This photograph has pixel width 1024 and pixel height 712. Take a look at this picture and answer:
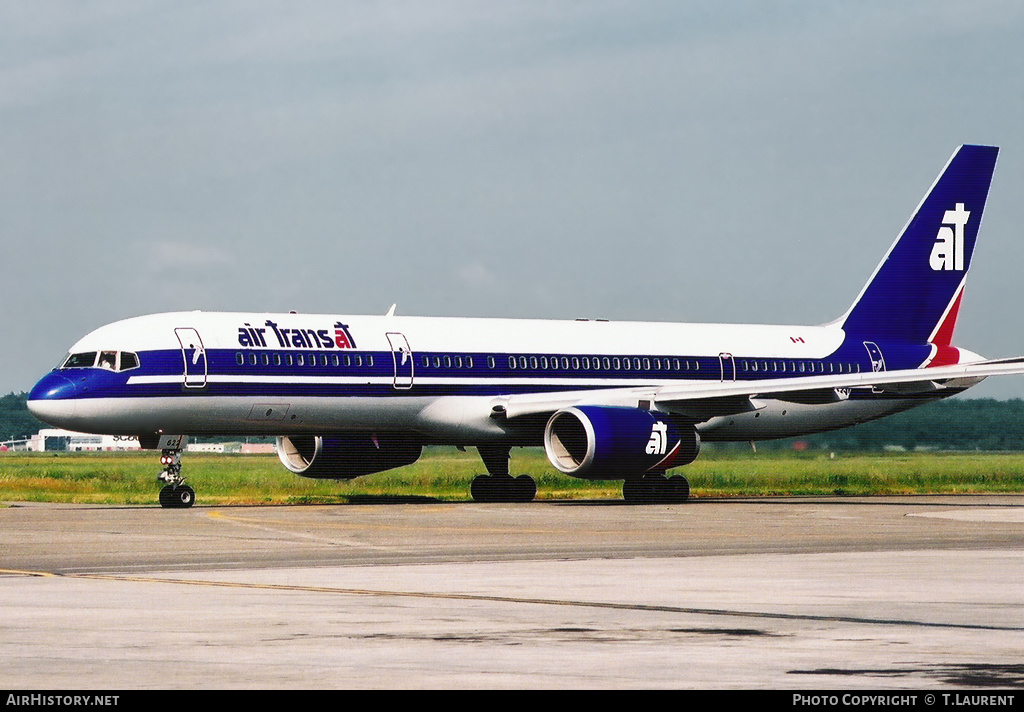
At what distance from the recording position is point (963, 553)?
77.0 feet

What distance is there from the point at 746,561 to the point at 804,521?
33.1 feet

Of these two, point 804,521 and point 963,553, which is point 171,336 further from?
point 963,553

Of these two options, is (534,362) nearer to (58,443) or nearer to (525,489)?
(525,489)

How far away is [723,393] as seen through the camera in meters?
41.2

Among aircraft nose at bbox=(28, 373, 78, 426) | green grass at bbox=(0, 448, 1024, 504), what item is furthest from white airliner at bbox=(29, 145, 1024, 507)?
green grass at bbox=(0, 448, 1024, 504)

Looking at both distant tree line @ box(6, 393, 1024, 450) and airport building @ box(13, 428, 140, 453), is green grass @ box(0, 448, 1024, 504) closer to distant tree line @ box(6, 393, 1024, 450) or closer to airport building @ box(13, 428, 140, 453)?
distant tree line @ box(6, 393, 1024, 450)

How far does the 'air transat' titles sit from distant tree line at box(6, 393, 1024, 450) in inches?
530

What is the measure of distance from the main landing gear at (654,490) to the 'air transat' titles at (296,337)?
26.3 feet

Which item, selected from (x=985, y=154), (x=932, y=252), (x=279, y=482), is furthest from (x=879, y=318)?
(x=279, y=482)

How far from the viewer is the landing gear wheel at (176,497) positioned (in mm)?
37719

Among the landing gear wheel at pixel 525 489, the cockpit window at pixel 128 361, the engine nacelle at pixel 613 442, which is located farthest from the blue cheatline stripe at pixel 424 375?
the landing gear wheel at pixel 525 489

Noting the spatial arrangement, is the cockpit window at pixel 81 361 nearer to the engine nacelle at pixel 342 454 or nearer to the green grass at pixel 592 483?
the green grass at pixel 592 483

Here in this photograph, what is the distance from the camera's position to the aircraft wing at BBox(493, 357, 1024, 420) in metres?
41.4

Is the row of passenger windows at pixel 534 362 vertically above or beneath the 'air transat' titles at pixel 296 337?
beneath
